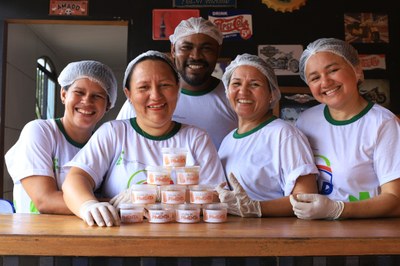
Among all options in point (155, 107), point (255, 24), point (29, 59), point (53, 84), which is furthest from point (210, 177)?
point (53, 84)

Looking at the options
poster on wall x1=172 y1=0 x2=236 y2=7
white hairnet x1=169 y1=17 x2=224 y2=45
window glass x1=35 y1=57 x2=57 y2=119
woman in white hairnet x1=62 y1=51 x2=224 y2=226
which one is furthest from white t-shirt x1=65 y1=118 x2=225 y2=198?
window glass x1=35 y1=57 x2=57 y2=119

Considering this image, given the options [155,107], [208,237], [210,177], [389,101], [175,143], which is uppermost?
[389,101]

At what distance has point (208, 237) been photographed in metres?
1.48

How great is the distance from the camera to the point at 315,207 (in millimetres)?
1864

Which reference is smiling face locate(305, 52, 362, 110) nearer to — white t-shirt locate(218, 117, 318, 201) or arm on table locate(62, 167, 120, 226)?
white t-shirt locate(218, 117, 318, 201)

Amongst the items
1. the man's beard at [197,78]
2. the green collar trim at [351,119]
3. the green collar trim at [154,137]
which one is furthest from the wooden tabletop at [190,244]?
the man's beard at [197,78]

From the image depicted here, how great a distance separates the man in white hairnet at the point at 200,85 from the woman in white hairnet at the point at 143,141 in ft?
2.28

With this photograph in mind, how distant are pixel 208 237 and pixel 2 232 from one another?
0.70m

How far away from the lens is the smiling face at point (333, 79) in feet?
7.47

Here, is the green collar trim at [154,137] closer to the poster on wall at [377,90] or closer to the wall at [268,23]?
the wall at [268,23]

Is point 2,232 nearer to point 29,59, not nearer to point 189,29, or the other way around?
point 189,29

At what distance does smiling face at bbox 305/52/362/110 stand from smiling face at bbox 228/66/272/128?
0.88ft

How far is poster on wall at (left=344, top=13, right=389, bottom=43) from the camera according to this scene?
4.88 m

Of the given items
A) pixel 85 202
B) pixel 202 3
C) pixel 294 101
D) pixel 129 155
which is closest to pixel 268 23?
pixel 202 3
